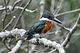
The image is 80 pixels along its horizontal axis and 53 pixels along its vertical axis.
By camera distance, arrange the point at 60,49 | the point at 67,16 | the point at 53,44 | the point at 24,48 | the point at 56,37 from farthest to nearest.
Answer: the point at 67,16
the point at 56,37
the point at 24,48
the point at 53,44
the point at 60,49

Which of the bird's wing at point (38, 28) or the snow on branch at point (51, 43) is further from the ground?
the bird's wing at point (38, 28)

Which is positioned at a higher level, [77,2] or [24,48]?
[77,2]

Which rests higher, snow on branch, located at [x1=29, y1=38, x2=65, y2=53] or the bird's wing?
the bird's wing

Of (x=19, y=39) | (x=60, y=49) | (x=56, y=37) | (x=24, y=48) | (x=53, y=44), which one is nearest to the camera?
(x=60, y=49)

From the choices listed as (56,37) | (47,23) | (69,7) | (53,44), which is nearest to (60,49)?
(53,44)

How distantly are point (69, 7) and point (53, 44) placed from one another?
12.1 ft

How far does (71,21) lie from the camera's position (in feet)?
21.1

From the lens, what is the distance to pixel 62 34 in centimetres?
609

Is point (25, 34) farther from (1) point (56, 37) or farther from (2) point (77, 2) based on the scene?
(2) point (77, 2)

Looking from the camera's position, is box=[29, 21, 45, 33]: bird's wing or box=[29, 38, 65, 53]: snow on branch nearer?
box=[29, 38, 65, 53]: snow on branch

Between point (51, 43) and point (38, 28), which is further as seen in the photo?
point (38, 28)

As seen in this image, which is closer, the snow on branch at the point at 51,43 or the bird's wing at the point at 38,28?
the snow on branch at the point at 51,43

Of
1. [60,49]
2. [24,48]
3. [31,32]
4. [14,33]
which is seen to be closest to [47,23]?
[31,32]

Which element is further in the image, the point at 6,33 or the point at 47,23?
the point at 47,23
